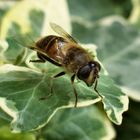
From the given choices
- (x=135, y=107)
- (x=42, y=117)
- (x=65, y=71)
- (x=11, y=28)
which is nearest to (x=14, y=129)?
(x=42, y=117)

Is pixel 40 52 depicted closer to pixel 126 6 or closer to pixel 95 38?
A: pixel 95 38

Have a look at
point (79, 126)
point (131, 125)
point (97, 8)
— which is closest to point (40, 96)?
point (79, 126)

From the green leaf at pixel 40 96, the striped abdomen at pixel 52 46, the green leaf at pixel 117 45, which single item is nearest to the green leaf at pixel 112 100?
the green leaf at pixel 40 96

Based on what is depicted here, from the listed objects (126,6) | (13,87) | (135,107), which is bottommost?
(135,107)

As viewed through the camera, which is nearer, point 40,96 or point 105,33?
point 40,96

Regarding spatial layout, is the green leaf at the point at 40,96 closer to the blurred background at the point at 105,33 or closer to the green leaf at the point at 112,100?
the green leaf at the point at 112,100

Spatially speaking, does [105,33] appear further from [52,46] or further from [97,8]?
[52,46]

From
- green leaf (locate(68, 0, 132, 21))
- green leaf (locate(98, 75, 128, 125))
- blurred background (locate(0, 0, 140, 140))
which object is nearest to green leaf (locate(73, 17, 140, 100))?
blurred background (locate(0, 0, 140, 140))
